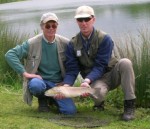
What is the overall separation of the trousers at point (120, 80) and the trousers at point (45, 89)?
315mm

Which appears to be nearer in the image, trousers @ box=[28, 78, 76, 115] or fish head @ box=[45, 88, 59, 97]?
fish head @ box=[45, 88, 59, 97]

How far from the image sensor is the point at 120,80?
15.0 ft

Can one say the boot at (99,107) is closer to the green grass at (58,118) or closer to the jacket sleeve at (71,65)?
the green grass at (58,118)

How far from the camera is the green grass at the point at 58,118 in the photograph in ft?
13.7

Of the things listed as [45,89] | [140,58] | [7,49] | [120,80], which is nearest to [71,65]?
[45,89]

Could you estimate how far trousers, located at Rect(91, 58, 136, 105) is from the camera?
439 centimetres

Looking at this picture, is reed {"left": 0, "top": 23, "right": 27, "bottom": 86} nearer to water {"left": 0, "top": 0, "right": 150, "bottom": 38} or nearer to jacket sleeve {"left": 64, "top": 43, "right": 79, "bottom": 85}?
water {"left": 0, "top": 0, "right": 150, "bottom": 38}

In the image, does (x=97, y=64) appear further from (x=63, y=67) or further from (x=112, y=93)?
(x=112, y=93)

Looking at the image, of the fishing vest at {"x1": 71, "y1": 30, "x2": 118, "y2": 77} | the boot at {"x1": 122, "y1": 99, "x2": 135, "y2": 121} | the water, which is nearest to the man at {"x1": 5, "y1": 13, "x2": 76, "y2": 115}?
the fishing vest at {"x1": 71, "y1": 30, "x2": 118, "y2": 77}

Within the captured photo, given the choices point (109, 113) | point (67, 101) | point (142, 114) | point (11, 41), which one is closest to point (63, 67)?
point (67, 101)

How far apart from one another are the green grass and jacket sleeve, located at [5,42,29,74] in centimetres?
52

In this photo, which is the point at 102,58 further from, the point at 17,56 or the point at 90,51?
the point at 17,56

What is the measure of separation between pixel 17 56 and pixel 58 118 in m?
0.86

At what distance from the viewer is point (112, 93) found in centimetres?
533
